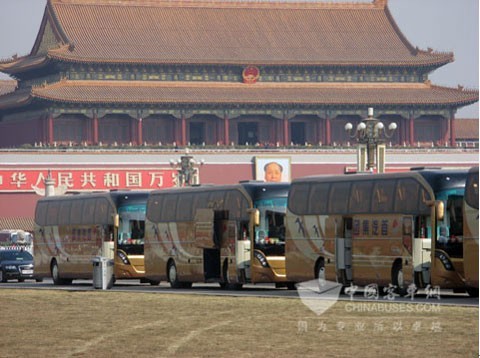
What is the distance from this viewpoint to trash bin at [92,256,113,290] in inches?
1511

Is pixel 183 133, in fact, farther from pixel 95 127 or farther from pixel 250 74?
pixel 250 74

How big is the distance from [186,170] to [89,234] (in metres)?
29.0

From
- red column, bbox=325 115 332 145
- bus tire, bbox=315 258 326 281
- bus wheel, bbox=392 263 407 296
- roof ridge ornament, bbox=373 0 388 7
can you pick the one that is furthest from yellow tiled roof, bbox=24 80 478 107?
bus wheel, bbox=392 263 407 296

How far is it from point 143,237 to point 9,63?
54515mm

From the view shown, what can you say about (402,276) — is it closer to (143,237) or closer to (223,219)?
(223,219)

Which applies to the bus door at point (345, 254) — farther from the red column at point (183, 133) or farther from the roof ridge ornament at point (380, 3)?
the roof ridge ornament at point (380, 3)

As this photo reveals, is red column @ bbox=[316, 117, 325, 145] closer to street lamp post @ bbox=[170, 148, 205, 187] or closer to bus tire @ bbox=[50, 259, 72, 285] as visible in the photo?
street lamp post @ bbox=[170, 148, 205, 187]

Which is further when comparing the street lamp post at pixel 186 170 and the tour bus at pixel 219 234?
the street lamp post at pixel 186 170

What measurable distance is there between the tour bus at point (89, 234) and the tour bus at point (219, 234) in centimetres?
128

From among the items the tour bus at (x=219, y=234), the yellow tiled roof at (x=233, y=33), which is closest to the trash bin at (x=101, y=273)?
the tour bus at (x=219, y=234)

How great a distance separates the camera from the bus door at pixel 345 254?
32.7 meters

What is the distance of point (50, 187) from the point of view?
7812cm

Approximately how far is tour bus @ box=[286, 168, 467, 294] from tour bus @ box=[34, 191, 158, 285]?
297 inches

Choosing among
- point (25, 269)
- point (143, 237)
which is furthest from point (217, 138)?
point (143, 237)
